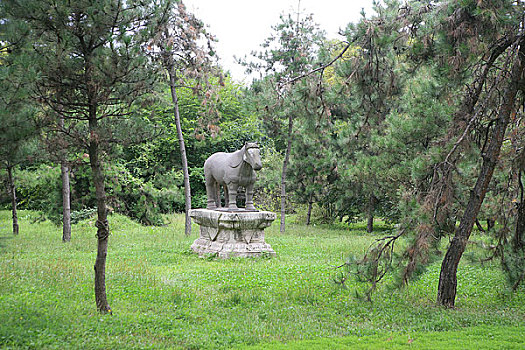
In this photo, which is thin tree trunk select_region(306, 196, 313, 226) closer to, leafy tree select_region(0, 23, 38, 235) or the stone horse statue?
the stone horse statue

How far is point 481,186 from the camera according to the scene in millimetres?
6258

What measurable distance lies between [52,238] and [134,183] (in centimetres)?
473

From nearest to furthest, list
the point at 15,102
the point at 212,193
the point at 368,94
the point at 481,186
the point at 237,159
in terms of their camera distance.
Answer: the point at 15,102 → the point at 481,186 → the point at 368,94 → the point at 237,159 → the point at 212,193

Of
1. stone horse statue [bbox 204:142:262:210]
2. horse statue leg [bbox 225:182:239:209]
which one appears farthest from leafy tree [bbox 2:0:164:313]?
horse statue leg [bbox 225:182:239:209]

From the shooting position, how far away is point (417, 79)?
1087 centimetres

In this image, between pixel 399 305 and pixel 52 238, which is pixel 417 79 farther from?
pixel 52 238

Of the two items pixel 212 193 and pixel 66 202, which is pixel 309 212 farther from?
pixel 66 202

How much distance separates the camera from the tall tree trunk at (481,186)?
6120 millimetres

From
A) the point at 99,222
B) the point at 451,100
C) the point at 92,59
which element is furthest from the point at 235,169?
the point at 92,59

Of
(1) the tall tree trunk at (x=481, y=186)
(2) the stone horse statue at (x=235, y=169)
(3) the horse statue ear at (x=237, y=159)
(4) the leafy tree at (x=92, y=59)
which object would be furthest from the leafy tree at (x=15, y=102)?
(3) the horse statue ear at (x=237, y=159)

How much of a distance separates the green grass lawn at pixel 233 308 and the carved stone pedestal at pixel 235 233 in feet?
1.46

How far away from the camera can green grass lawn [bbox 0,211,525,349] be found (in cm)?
501

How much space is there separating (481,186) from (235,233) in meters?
6.03

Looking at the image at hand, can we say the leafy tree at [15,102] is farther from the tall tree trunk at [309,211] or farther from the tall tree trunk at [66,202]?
the tall tree trunk at [309,211]
